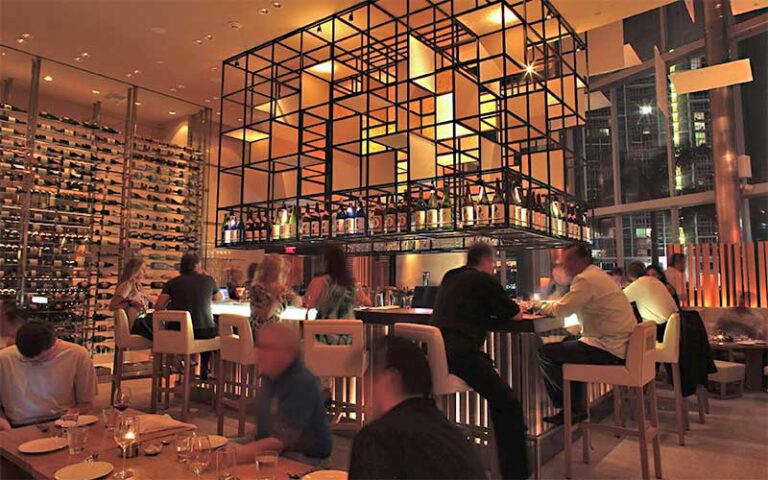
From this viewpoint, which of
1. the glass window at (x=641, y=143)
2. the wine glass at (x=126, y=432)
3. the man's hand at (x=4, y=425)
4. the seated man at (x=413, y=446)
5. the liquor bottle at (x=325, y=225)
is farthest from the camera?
the glass window at (x=641, y=143)

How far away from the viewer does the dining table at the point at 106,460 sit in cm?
175

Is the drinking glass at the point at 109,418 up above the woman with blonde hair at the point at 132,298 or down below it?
below

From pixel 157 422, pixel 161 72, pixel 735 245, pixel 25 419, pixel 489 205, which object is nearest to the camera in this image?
pixel 157 422

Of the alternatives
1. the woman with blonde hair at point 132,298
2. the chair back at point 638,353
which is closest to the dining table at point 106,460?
the chair back at point 638,353

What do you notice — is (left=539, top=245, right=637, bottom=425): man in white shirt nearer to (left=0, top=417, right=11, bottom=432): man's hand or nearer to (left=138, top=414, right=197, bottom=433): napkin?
(left=138, top=414, right=197, bottom=433): napkin

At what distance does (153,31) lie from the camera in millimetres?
6566

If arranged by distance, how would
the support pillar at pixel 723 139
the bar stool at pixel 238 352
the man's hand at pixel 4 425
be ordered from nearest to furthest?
the man's hand at pixel 4 425 < the bar stool at pixel 238 352 < the support pillar at pixel 723 139

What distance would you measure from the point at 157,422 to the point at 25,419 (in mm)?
998

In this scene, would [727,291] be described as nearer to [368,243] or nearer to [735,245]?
[735,245]

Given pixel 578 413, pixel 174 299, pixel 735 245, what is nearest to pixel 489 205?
pixel 578 413

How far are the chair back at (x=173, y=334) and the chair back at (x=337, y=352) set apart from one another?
1.59 m

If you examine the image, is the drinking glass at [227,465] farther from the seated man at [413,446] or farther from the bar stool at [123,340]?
the bar stool at [123,340]

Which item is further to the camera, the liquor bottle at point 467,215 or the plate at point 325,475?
the liquor bottle at point 467,215

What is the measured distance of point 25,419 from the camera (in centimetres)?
276
